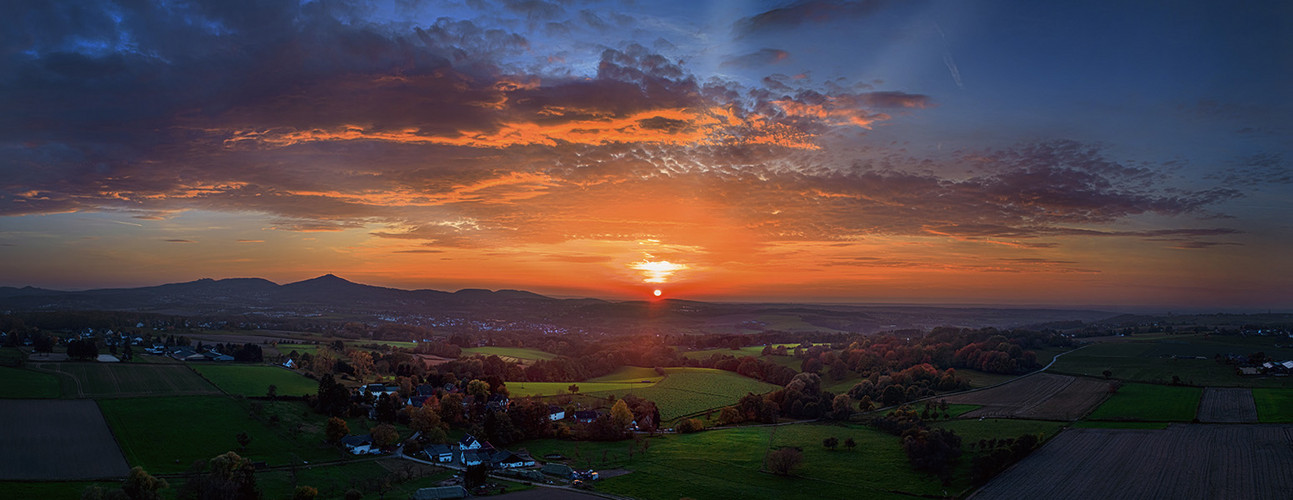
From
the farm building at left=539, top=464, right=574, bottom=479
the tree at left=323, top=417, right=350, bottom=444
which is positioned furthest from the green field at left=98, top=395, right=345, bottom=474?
the farm building at left=539, top=464, right=574, bottom=479

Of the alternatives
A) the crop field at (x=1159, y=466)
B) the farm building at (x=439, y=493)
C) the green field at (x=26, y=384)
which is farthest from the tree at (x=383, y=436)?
the crop field at (x=1159, y=466)

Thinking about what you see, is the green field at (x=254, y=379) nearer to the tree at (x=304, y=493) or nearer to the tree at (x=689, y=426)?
the tree at (x=304, y=493)

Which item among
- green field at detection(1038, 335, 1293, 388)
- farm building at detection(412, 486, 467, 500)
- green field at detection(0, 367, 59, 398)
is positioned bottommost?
farm building at detection(412, 486, 467, 500)

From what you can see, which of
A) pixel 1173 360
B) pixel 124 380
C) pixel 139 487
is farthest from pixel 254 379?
pixel 1173 360

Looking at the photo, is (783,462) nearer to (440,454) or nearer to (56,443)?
(440,454)

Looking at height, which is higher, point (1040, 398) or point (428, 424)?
point (1040, 398)

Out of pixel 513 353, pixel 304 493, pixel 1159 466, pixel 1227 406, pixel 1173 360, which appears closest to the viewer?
pixel 304 493

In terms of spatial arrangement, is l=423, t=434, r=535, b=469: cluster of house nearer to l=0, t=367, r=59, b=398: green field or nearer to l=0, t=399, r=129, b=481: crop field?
l=0, t=399, r=129, b=481: crop field

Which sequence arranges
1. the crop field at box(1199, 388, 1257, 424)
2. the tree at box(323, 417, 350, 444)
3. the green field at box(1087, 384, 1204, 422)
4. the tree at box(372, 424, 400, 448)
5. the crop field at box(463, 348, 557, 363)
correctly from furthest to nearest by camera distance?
the crop field at box(463, 348, 557, 363)
the green field at box(1087, 384, 1204, 422)
the tree at box(372, 424, 400, 448)
the tree at box(323, 417, 350, 444)
the crop field at box(1199, 388, 1257, 424)
